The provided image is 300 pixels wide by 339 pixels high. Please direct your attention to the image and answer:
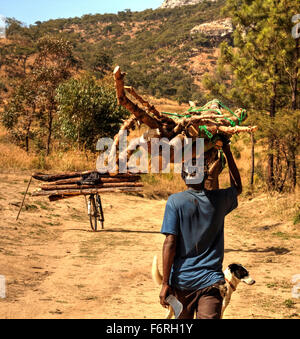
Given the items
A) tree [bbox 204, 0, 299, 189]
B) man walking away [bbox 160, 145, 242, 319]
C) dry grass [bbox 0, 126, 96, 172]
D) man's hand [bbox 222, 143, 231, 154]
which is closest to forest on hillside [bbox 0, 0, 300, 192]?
tree [bbox 204, 0, 299, 189]

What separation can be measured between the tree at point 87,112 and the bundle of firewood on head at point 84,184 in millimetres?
9512

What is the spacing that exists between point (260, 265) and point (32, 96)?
2105cm

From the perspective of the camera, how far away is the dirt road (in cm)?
612

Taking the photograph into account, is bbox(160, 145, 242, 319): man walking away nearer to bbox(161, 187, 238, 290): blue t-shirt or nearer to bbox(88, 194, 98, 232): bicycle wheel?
bbox(161, 187, 238, 290): blue t-shirt

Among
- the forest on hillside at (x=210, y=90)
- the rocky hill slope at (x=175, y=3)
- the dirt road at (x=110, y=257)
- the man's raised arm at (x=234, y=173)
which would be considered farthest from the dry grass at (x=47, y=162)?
the rocky hill slope at (x=175, y=3)

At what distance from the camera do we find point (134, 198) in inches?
721

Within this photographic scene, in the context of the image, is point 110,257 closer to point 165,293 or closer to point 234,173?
point 234,173

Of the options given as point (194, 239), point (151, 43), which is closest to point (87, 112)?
point (194, 239)

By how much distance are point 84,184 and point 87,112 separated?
35.1 ft

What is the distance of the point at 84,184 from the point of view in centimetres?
1120

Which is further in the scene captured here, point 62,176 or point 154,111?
point 62,176

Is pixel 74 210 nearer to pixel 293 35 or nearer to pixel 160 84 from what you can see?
pixel 293 35

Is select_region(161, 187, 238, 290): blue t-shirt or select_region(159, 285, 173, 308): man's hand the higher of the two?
select_region(161, 187, 238, 290): blue t-shirt

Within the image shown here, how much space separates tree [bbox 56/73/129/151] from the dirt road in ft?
18.7
